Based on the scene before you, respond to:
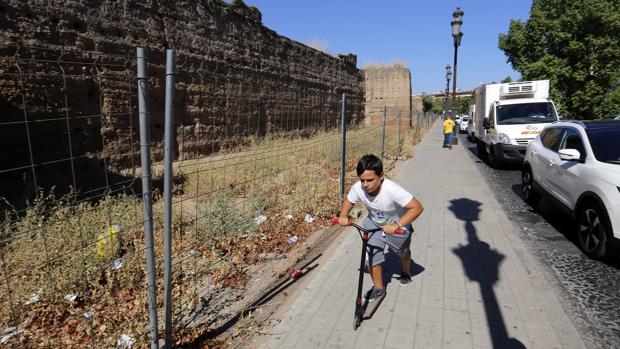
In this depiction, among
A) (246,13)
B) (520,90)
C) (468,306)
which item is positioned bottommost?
(468,306)

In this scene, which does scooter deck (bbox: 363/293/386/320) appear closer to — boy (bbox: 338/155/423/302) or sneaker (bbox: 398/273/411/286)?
boy (bbox: 338/155/423/302)

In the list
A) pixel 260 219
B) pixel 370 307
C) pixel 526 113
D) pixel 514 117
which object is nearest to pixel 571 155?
pixel 370 307

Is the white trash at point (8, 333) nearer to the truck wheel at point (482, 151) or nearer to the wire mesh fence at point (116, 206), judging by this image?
the wire mesh fence at point (116, 206)

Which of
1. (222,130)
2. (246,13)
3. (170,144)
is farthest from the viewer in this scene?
(246,13)

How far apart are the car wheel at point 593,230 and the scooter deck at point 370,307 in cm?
264

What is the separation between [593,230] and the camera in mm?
4551

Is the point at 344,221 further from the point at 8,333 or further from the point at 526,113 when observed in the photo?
the point at 526,113

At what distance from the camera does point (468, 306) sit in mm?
3545

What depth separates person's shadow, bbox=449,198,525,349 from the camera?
3.07 meters

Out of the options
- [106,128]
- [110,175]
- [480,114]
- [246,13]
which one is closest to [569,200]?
[110,175]

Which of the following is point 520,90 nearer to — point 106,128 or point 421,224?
point 421,224

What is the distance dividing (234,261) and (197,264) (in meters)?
0.40

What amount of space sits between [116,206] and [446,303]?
4.34m

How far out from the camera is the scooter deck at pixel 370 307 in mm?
3336
